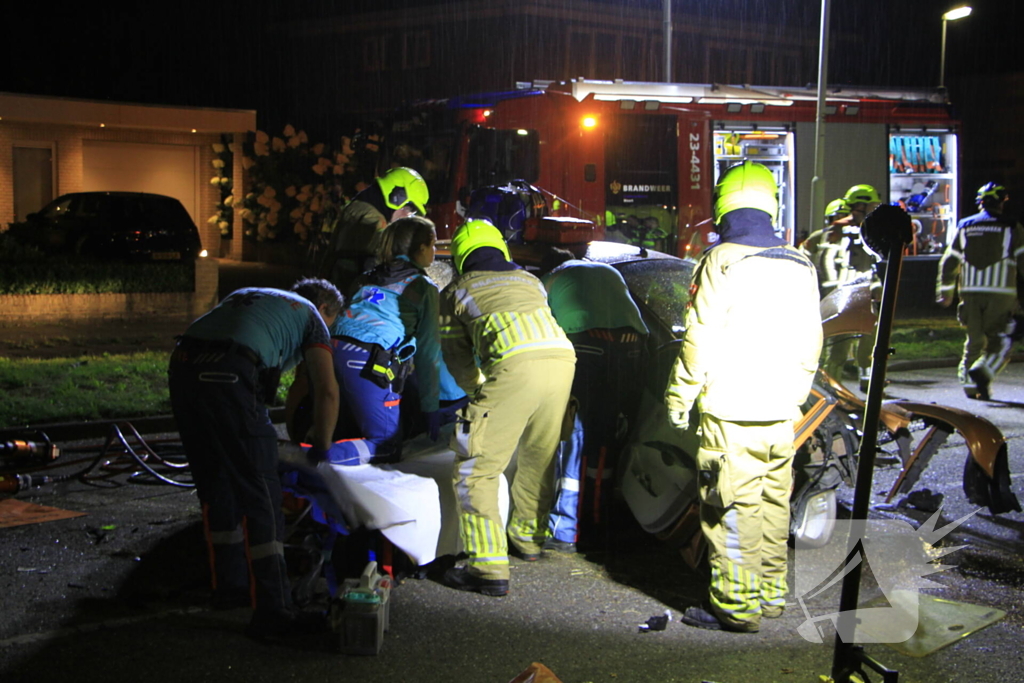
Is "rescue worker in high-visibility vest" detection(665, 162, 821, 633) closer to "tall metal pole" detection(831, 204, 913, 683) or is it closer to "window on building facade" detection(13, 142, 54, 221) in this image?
"tall metal pole" detection(831, 204, 913, 683)

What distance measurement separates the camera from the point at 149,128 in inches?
960

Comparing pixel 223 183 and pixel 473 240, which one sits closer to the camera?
pixel 473 240

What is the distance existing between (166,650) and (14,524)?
218 centimetres

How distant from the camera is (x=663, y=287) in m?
6.15

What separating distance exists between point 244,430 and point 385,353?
1.15m

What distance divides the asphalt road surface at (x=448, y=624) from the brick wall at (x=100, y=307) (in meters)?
7.33

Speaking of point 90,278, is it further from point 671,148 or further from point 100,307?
point 671,148

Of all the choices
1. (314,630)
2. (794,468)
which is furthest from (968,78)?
(314,630)

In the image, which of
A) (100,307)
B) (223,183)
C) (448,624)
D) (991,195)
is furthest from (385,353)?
(223,183)

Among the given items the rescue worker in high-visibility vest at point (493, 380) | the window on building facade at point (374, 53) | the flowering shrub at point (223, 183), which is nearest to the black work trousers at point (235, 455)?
the rescue worker in high-visibility vest at point (493, 380)

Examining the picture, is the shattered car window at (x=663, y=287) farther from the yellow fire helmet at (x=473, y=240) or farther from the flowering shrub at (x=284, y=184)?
the flowering shrub at (x=284, y=184)

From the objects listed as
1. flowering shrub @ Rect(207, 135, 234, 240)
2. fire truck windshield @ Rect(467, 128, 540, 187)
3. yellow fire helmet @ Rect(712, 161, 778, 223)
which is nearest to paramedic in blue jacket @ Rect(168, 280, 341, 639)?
yellow fire helmet @ Rect(712, 161, 778, 223)

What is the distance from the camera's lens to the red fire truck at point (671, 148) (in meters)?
13.5

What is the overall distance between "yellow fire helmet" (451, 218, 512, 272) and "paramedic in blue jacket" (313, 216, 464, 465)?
315 millimetres
